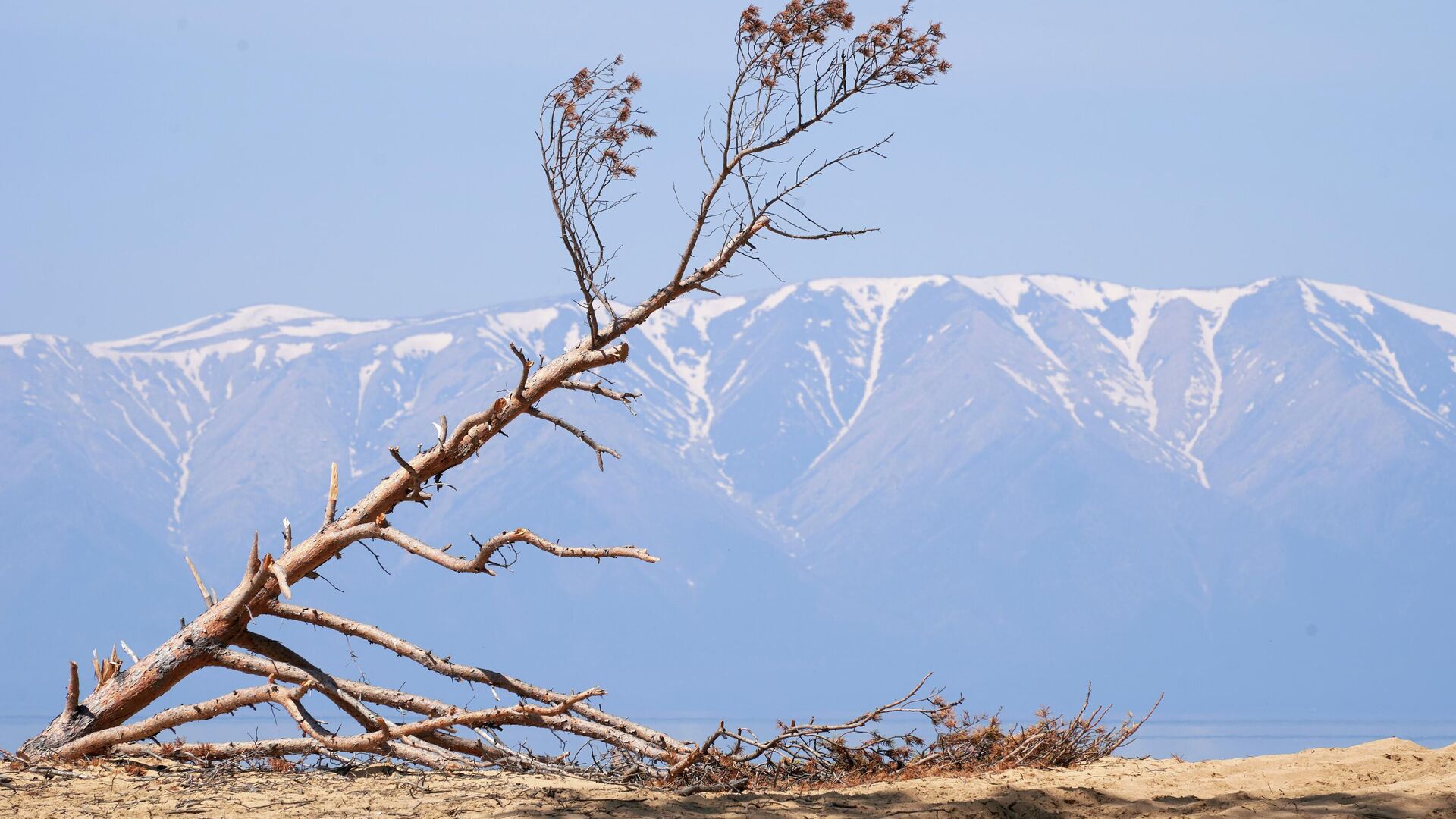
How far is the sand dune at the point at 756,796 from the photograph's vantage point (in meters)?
8.92

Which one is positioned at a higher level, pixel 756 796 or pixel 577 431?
pixel 577 431

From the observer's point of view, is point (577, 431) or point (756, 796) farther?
point (577, 431)

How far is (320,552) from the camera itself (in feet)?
38.1

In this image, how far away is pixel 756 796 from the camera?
31.0ft

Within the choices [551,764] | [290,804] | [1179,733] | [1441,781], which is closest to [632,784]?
[551,764]

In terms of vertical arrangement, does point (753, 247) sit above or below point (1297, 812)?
above

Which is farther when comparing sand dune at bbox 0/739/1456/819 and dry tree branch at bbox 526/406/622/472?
dry tree branch at bbox 526/406/622/472

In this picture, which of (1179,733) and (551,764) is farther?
(1179,733)

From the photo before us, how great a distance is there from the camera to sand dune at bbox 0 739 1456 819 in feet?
29.3

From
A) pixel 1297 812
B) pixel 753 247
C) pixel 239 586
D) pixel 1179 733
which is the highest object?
pixel 1179 733

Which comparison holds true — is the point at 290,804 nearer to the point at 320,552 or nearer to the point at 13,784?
the point at 13,784

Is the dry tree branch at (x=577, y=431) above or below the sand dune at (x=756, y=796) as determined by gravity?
above

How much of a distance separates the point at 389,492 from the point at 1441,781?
7.91m

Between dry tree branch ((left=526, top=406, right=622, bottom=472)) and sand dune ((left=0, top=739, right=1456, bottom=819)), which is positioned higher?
dry tree branch ((left=526, top=406, right=622, bottom=472))
